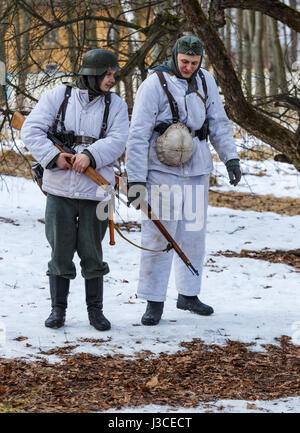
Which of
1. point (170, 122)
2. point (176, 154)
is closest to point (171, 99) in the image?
point (170, 122)

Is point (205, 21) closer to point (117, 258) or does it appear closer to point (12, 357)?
point (117, 258)

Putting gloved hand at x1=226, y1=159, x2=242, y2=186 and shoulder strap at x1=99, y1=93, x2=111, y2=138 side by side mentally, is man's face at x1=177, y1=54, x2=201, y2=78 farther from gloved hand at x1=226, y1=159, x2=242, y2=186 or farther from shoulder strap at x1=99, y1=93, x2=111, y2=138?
gloved hand at x1=226, y1=159, x2=242, y2=186

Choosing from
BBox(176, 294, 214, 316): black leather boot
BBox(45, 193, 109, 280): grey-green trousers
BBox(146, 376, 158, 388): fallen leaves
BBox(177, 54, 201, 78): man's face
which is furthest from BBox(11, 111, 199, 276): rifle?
BBox(146, 376, 158, 388): fallen leaves

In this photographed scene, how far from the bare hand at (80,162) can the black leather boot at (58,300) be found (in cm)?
85

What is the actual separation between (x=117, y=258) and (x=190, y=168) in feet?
9.50

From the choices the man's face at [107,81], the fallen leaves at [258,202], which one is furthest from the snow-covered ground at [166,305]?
the fallen leaves at [258,202]

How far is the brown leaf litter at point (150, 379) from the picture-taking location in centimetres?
345

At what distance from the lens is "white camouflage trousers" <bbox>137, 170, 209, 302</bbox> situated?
4941mm

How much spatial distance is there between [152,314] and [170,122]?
148 centimetres

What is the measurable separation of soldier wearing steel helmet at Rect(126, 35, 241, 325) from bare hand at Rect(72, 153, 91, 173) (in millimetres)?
414

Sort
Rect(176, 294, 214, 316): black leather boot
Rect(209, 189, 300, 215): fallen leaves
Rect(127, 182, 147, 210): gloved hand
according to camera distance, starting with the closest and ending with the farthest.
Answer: Rect(127, 182, 147, 210): gloved hand
Rect(176, 294, 214, 316): black leather boot
Rect(209, 189, 300, 215): fallen leaves

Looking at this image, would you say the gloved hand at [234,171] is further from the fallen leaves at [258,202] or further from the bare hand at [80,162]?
the fallen leaves at [258,202]

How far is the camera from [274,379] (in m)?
4.01

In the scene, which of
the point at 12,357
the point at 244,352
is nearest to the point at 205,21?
the point at 244,352
